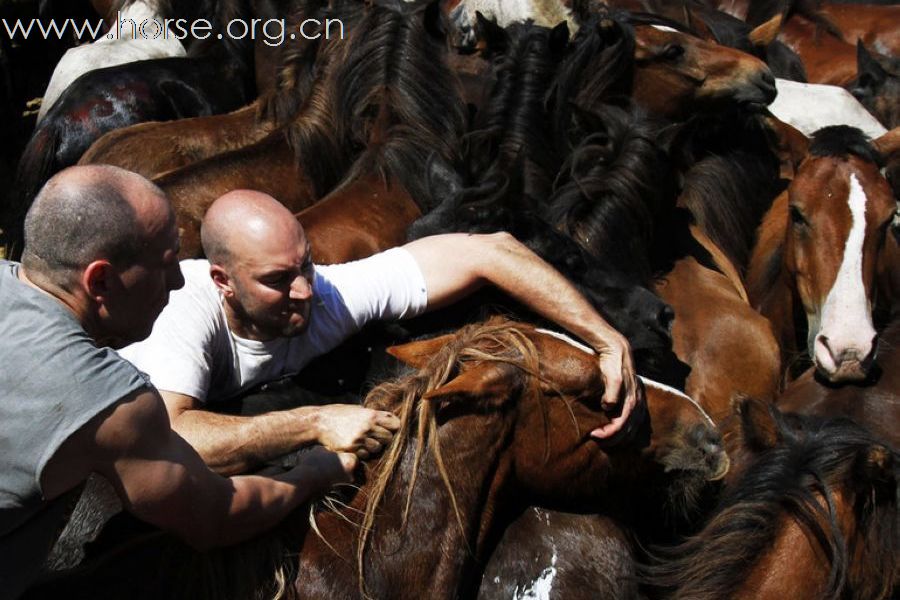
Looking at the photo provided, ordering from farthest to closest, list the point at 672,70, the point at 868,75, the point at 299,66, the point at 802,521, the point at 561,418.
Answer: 1. the point at 868,75
2. the point at 299,66
3. the point at 672,70
4. the point at 561,418
5. the point at 802,521

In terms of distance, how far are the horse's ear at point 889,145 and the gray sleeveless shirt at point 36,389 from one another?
320 centimetres

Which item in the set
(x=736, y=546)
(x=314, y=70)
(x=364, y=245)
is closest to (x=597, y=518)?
(x=736, y=546)

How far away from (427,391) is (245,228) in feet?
2.15

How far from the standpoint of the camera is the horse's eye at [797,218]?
392 cm

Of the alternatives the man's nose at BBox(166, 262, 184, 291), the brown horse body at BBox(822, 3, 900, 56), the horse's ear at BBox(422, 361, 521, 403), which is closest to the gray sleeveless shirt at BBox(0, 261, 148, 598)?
the man's nose at BBox(166, 262, 184, 291)

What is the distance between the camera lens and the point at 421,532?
222cm

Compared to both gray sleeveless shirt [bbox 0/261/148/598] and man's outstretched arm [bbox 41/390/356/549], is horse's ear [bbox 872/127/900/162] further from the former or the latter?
gray sleeveless shirt [bbox 0/261/148/598]

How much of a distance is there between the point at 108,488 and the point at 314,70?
10.1 ft

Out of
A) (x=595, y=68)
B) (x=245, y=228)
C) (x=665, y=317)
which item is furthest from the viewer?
(x=595, y=68)

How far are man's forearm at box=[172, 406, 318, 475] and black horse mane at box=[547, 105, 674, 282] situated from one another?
1.43m

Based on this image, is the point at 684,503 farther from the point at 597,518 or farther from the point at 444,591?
the point at 444,591

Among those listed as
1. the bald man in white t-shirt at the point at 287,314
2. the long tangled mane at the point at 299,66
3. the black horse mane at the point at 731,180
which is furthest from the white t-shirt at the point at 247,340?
the long tangled mane at the point at 299,66

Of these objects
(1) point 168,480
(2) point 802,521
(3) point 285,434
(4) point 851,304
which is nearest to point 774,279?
(4) point 851,304

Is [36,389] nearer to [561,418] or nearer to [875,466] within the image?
[561,418]
